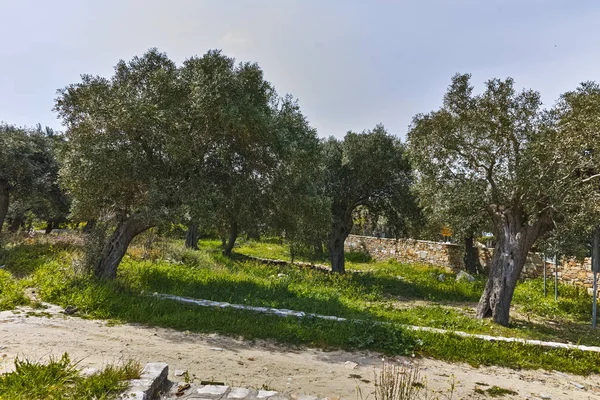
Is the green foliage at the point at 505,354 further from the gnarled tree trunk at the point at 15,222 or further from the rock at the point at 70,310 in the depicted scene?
the gnarled tree trunk at the point at 15,222

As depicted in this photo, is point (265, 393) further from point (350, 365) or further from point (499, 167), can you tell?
point (499, 167)

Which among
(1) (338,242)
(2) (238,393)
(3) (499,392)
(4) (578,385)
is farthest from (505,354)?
(1) (338,242)

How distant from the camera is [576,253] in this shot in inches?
578

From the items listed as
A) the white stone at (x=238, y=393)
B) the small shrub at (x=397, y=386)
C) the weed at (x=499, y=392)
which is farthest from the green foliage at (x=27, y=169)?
the weed at (x=499, y=392)

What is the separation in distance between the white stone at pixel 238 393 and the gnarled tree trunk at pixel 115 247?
7.70 m

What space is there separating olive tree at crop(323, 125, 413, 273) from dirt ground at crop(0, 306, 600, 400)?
485 inches

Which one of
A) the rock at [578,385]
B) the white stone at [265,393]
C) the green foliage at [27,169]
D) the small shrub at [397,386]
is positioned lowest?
the white stone at [265,393]

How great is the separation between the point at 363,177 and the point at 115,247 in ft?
41.0

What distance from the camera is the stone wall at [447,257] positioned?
16.7 m

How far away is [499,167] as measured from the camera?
1152 cm

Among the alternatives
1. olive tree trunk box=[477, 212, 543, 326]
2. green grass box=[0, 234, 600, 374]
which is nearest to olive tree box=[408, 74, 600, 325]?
olive tree trunk box=[477, 212, 543, 326]

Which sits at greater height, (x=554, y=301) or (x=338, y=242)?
(x=338, y=242)

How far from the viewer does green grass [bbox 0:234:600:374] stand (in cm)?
820

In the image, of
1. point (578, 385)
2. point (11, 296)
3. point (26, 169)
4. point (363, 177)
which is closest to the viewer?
point (578, 385)
